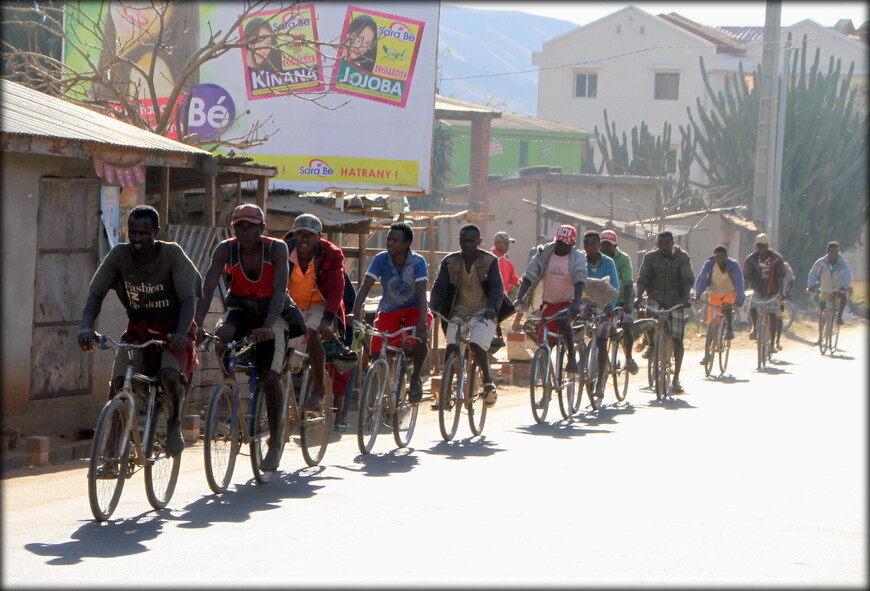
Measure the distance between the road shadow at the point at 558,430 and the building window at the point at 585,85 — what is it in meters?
50.7

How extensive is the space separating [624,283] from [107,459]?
8244mm

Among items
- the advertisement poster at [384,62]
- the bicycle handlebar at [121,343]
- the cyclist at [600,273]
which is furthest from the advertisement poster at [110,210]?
the advertisement poster at [384,62]

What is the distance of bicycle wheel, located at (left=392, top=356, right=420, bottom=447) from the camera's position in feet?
33.0

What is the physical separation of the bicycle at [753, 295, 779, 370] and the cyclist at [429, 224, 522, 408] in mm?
9344

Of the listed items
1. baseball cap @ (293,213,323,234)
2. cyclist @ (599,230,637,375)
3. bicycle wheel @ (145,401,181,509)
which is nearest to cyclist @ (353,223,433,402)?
baseball cap @ (293,213,323,234)

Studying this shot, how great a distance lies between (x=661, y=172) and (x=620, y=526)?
1602 inches

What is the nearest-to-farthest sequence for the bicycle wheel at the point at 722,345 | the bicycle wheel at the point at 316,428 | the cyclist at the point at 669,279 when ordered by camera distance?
the bicycle wheel at the point at 316,428 < the cyclist at the point at 669,279 < the bicycle wheel at the point at 722,345

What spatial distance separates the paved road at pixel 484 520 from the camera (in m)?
5.86

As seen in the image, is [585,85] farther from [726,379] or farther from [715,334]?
[726,379]

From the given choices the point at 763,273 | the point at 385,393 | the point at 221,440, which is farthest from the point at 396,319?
the point at 763,273

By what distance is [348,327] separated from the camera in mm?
10203

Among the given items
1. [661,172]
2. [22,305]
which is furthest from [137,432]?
[661,172]

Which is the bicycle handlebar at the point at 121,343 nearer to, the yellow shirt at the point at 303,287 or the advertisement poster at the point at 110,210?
the yellow shirt at the point at 303,287

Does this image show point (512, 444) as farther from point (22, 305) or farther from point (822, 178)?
point (822, 178)
